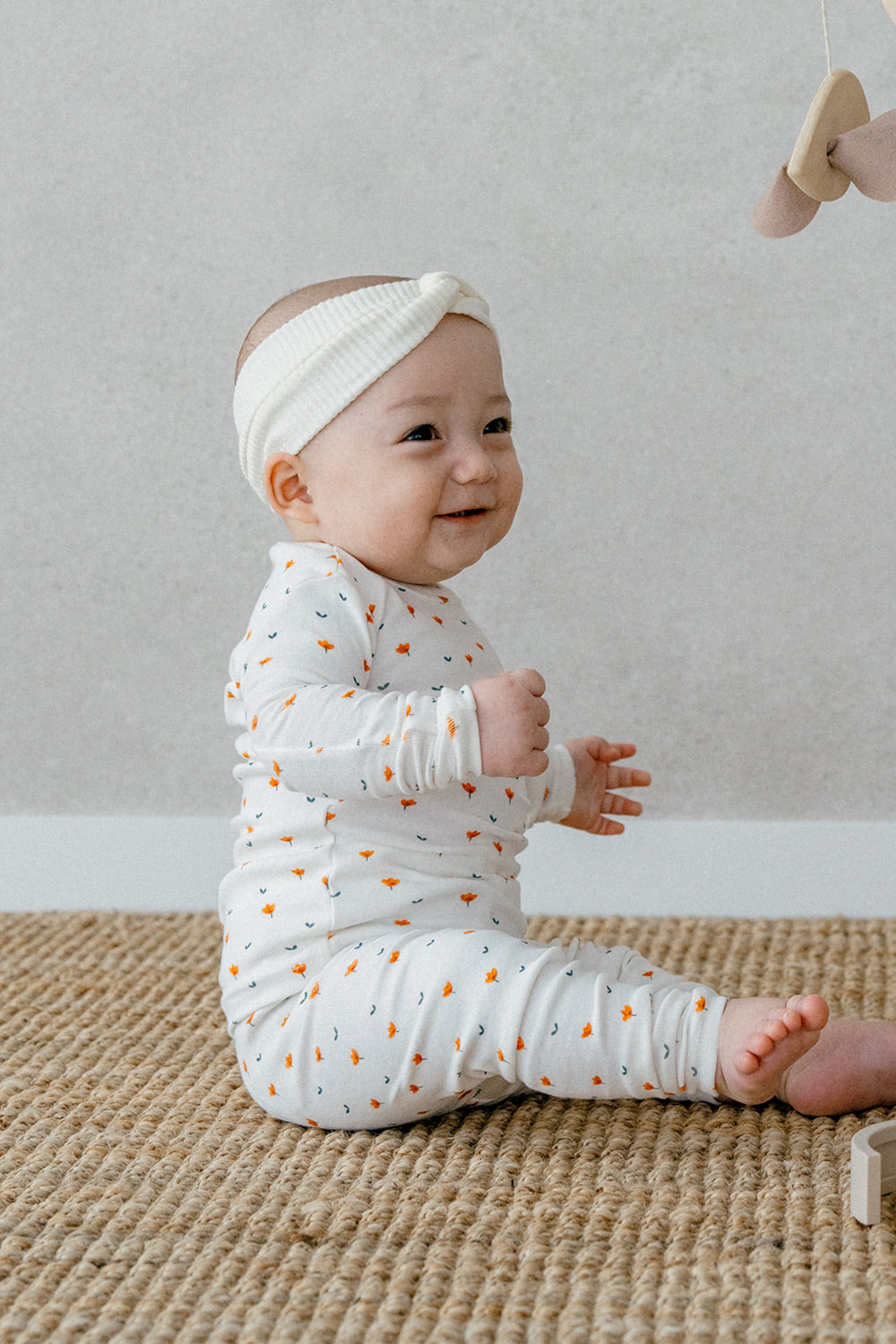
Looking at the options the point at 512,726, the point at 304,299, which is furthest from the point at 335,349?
the point at 512,726

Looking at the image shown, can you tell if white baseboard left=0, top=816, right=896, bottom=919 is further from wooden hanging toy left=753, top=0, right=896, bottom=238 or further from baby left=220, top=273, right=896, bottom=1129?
wooden hanging toy left=753, top=0, right=896, bottom=238

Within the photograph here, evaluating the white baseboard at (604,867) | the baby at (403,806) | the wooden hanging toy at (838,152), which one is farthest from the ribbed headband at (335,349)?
the white baseboard at (604,867)

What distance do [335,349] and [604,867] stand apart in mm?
718

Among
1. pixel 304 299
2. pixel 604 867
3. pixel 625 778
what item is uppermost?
pixel 304 299

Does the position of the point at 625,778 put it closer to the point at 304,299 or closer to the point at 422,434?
the point at 422,434

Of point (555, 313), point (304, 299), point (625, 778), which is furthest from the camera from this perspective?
point (555, 313)

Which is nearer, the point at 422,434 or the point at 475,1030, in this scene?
the point at 475,1030

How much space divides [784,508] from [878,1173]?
0.82m

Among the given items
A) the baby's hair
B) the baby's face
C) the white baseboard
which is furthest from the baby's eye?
the white baseboard

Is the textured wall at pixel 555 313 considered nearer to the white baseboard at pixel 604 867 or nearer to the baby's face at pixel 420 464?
the white baseboard at pixel 604 867

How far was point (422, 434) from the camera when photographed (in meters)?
0.95

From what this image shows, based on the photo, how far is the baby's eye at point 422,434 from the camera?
3.09 ft

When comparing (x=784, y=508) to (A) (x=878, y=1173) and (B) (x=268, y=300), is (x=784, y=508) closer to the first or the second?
(B) (x=268, y=300)

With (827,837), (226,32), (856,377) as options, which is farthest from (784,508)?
(226,32)
